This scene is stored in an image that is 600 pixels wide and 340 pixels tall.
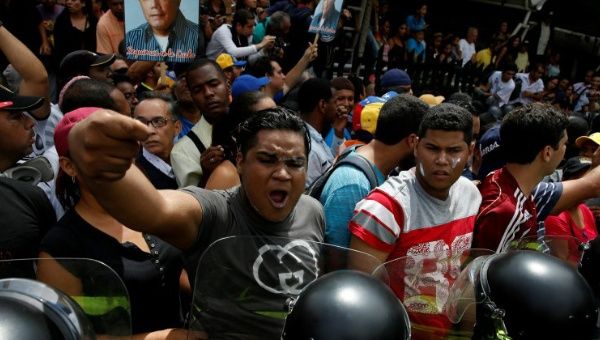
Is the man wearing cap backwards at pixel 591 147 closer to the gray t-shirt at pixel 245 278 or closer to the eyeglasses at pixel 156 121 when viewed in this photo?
the eyeglasses at pixel 156 121

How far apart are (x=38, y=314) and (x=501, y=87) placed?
41.1 ft

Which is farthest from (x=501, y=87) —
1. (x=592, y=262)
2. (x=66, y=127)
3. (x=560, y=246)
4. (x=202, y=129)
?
(x=66, y=127)

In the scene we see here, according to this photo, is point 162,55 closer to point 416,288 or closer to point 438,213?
point 438,213

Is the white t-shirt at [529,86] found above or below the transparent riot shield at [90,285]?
below

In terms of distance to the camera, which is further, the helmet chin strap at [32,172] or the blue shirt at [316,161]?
the blue shirt at [316,161]

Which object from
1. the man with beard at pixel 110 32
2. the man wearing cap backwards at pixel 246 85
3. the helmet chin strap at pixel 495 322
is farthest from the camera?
the man with beard at pixel 110 32

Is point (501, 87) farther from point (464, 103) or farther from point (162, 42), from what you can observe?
point (162, 42)

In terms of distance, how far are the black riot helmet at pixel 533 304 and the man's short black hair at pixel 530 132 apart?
111cm

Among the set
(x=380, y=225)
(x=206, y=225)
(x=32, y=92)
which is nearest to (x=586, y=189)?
(x=380, y=225)

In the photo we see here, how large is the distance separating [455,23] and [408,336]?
56.0ft

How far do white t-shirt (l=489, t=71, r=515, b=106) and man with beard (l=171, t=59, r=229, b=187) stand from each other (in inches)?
377

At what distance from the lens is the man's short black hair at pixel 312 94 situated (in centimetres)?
508

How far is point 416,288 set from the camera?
2.41m

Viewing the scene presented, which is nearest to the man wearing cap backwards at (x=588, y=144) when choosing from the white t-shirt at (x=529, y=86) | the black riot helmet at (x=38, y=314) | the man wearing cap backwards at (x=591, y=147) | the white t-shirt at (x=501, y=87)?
the man wearing cap backwards at (x=591, y=147)
